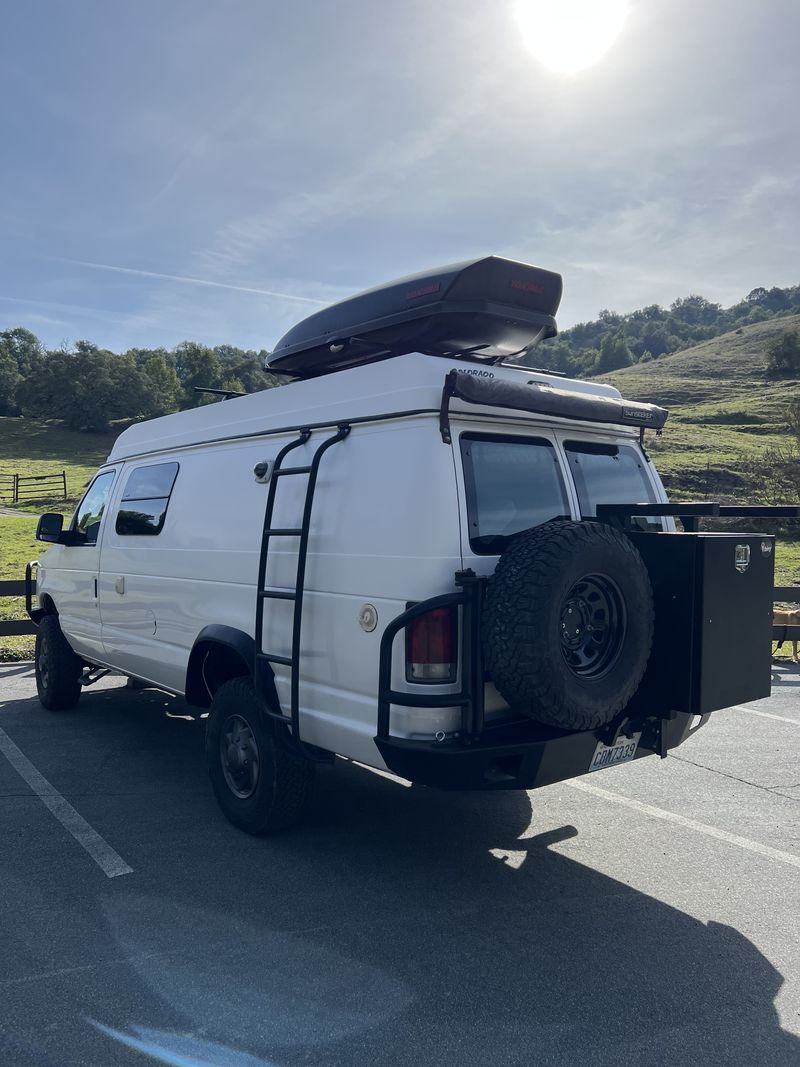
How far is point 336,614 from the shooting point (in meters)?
3.98

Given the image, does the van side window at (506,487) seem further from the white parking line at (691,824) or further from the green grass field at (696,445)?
the green grass field at (696,445)

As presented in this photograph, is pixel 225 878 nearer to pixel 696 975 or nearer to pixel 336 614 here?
pixel 336 614

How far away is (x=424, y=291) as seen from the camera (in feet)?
15.4

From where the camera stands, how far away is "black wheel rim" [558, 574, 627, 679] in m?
3.59

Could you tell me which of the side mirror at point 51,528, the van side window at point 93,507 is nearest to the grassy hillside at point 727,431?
the van side window at point 93,507

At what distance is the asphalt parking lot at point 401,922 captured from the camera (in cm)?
287

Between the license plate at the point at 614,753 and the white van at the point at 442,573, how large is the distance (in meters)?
0.01

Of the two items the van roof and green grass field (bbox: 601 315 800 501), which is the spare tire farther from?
green grass field (bbox: 601 315 800 501)

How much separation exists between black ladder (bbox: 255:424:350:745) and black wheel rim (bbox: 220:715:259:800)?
0.37 metres

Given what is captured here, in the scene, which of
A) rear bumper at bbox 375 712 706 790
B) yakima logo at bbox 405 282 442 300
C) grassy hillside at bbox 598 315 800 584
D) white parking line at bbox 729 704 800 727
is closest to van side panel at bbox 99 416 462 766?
rear bumper at bbox 375 712 706 790

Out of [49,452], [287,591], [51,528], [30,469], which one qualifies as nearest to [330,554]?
[287,591]

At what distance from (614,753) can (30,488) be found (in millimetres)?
39832

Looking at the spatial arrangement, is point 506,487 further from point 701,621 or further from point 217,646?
point 217,646

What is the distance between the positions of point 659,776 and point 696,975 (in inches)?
104
